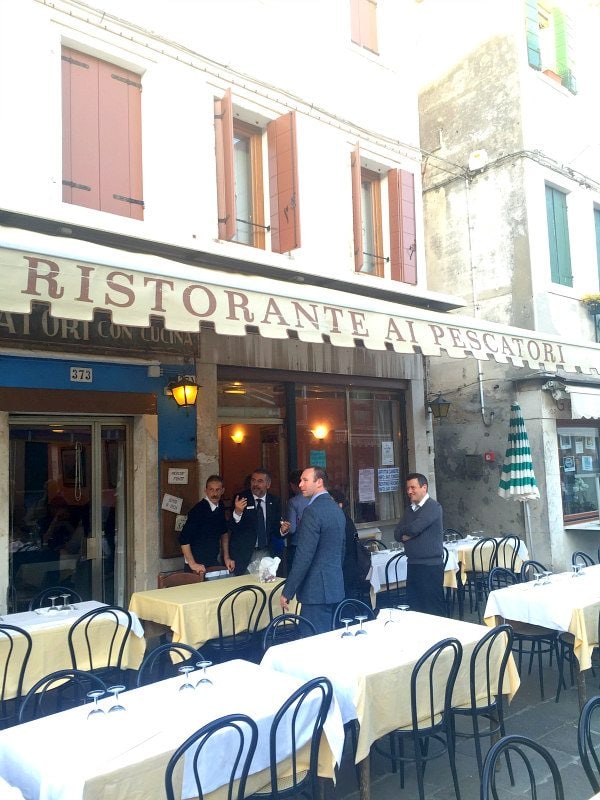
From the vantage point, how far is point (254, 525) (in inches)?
292

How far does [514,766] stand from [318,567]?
1.82 meters

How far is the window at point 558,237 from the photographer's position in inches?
478

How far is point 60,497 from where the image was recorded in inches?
285

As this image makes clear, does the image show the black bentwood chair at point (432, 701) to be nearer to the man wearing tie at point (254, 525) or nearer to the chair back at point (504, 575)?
the chair back at point (504, 575)

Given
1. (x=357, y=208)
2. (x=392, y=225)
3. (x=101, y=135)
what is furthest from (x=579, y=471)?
(x=101, y=135)

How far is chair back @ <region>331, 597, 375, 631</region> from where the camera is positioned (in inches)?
198

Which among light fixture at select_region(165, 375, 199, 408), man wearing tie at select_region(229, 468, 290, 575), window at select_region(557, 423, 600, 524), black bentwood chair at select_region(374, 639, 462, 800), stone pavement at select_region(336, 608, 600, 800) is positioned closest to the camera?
black bentwood chair at select_region(374, 639, 462, 800)

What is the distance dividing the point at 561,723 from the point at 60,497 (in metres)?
5.07

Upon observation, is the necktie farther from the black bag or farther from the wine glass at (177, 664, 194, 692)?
the wine glass at (177, 664, 194, 692)

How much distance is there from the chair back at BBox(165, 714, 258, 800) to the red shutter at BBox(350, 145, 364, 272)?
24.4ft

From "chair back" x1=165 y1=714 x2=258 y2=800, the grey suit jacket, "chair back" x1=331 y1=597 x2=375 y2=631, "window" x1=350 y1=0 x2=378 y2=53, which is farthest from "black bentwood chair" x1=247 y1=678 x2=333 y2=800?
"window" x1=350 y1=0 x2=378 y2=53

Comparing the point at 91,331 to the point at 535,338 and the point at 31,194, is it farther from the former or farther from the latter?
the point at 535,338

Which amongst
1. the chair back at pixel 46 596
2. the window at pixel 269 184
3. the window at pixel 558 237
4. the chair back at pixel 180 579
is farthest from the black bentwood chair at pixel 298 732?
the window at pixel 558 237

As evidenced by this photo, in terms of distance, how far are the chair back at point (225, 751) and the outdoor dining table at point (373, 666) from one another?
2.50 ft
